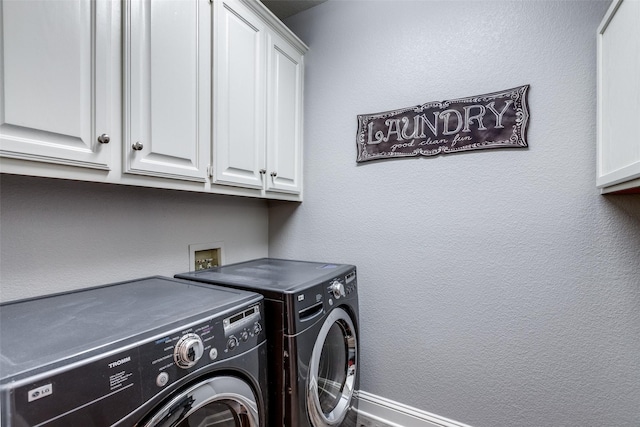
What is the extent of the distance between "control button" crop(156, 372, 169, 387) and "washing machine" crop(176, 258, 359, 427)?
1.46 feet

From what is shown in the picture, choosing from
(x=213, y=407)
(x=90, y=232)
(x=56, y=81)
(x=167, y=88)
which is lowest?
(x=213, y=407)

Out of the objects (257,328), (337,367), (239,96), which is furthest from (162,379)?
(239,96)

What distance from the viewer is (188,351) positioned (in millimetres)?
758

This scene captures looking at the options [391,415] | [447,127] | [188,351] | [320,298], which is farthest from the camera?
[391,415]

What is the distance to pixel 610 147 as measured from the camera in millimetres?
1123

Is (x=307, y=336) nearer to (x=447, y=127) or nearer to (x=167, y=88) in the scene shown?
(x=167, y=88)

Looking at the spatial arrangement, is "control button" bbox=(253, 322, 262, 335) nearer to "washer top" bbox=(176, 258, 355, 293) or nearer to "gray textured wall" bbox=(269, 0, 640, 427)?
"washer top" bbox=(176, 258, 355, 293)

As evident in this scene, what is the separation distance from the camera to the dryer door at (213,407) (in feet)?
2.35

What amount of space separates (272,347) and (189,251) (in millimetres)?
804

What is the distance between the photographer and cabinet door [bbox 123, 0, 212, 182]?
1.03 meters

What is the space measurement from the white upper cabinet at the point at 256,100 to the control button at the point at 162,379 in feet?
2.79

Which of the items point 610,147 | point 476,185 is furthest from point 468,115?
point 610,147

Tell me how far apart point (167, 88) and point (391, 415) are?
6.68 ft

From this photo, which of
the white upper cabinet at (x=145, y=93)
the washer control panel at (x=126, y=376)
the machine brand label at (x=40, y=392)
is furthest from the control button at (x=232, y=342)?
the white upper cabinet at (x=145, y=93)
